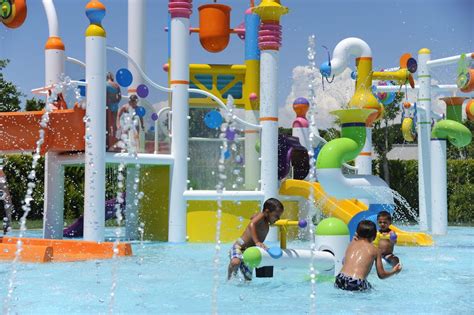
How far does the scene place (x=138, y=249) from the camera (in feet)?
38.1

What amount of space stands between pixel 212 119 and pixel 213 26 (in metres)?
2.28

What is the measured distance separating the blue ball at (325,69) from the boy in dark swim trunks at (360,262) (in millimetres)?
5061

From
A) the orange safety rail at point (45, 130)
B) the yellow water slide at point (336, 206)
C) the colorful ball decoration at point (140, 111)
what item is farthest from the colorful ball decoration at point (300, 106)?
the orange safety rail at point (45, 130)

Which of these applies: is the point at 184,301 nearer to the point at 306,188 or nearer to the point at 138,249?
the point at 138,249

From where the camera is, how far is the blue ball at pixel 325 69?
1115cm

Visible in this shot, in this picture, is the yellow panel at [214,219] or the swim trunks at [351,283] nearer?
the swim trunks at [351,283]

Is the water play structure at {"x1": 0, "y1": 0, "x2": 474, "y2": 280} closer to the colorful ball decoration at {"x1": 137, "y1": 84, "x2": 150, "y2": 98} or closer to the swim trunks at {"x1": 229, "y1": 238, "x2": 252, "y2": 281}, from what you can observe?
the colorful ball decoration at {"x1": 137, "y1": 84, "x2": 150, "y2": 98}

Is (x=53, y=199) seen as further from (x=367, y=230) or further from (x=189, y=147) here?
(x=367, y=230)

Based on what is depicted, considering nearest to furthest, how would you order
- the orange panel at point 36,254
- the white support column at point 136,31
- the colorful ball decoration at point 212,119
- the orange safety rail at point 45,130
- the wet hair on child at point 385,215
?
the wet hair on child at point 385,215 < the orange panel at point 36,254 < the orange safety rail at point 45,130 < the colorful ball decoration at point 212,119 < the white support column at point 136,31

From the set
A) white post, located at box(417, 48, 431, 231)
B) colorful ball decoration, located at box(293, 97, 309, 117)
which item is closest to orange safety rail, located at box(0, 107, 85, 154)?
Answer: colorful ball decoration, located at box(293, 97, 309, 117)

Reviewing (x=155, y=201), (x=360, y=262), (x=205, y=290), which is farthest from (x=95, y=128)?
(x=360, y=262)

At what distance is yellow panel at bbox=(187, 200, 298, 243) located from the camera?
13023 mm

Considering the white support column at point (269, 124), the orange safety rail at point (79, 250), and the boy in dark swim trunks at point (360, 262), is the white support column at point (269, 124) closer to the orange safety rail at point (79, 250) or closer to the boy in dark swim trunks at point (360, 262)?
the orange safety rail at point (79, 250)

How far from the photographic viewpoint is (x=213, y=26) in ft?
46.8
